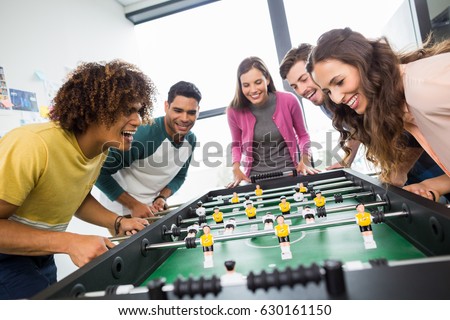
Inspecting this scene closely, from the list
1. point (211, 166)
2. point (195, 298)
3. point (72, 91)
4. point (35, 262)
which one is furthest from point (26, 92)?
point (195, 298)

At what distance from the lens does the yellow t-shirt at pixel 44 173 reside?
3.21 ft

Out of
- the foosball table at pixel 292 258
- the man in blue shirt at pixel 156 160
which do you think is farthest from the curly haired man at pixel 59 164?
the man in blue shirt at pixel 156 160

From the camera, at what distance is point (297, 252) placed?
887 mm

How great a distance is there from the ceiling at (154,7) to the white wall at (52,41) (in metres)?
0.22

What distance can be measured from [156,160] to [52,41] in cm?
161

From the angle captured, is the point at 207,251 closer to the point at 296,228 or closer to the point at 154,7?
the point at 296,228

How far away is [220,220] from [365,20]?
10.0 feet

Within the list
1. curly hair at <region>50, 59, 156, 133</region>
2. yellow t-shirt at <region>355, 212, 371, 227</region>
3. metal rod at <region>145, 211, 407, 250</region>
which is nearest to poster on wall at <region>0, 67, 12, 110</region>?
curly hair at <region>50, 59, 156, 133</region>

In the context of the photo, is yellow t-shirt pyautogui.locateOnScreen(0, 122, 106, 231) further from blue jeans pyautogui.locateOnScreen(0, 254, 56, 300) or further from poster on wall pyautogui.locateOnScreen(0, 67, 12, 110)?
poster on wall pyautogui.locateOnScreen(0, 67, 12, 110)

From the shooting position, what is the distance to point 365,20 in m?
3.28

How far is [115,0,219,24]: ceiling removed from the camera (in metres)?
3.82

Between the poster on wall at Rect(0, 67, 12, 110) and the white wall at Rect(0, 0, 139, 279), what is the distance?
0.11ft

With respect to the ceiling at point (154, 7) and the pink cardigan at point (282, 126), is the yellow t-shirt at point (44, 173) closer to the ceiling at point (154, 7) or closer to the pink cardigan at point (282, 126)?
the pink cardigan at point (282, 126)

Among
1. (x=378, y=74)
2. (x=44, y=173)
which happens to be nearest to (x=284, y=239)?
(x=378, y=74)
